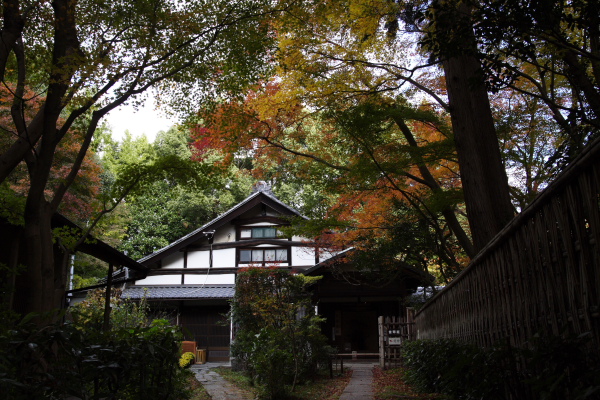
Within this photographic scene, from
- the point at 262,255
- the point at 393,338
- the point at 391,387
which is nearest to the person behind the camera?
the point at 391,387

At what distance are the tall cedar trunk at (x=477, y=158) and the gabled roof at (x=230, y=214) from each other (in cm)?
1464

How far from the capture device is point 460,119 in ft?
25.9

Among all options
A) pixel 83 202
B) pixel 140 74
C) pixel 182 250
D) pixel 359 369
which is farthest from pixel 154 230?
pixel 140 74

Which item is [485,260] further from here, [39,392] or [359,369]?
[359,369]

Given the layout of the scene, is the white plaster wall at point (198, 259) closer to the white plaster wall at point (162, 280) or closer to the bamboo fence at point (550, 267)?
the white plaster wall at point (162, 280)

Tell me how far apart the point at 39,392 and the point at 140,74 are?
501 cm

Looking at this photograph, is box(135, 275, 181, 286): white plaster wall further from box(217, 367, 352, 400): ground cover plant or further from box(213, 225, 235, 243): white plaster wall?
box(217, 367, 352, 400): ground cover plant

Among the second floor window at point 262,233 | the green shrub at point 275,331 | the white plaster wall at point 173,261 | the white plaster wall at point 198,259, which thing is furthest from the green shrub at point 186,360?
the second floor window at point 262,233

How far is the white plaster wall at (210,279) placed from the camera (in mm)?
22500

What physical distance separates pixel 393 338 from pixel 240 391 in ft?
20.7

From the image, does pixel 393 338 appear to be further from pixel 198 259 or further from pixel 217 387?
pixel 198 259

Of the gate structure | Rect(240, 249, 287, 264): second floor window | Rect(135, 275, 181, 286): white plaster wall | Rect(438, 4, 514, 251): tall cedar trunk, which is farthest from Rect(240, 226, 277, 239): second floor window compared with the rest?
Rect(438, 4, 514, 251): tall cedar trunk

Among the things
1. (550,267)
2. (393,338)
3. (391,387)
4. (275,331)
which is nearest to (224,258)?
(393,338)

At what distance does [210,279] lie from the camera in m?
22.6
